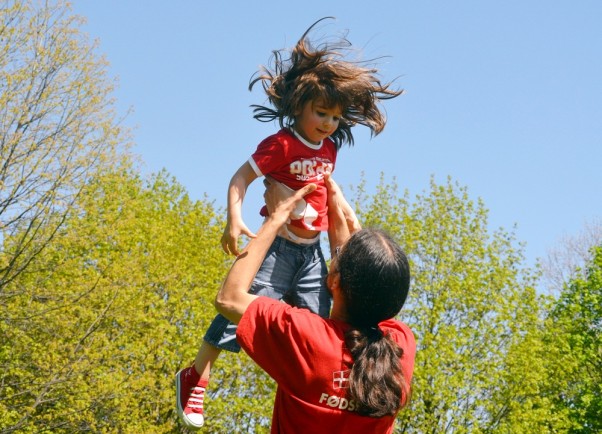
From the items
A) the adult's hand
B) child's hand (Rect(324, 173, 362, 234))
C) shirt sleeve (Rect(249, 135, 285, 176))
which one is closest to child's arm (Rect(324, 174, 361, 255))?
child's hand (Rect(324, 173, 362, 234))

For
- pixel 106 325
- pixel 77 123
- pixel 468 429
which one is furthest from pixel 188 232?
pixel 468 429

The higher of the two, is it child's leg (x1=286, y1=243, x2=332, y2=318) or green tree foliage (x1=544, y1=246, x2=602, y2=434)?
green tree foliage (x1=544, y1=246, x2=602, y2=434)

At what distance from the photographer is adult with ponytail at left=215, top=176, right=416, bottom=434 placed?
10.2ft

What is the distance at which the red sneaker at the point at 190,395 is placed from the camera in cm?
441

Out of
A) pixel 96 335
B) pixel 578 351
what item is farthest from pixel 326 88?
pixel 578 351

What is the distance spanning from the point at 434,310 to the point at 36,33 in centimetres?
1103

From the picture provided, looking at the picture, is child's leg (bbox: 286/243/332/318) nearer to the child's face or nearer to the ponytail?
the child's face

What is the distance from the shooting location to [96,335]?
17609 millimetres

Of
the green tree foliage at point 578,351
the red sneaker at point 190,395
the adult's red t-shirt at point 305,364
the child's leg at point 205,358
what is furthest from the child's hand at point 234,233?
the green tree foliage at point 578,351

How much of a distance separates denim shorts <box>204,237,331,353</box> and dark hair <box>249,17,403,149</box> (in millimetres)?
673

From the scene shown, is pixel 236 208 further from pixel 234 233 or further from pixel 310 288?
pixel 310 288

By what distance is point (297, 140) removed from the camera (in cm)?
444

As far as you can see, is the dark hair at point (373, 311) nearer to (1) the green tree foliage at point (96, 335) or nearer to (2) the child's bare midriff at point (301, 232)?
(2) the child's bare midriff at point (301, 232)

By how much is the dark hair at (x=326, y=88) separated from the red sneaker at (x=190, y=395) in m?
1.44
